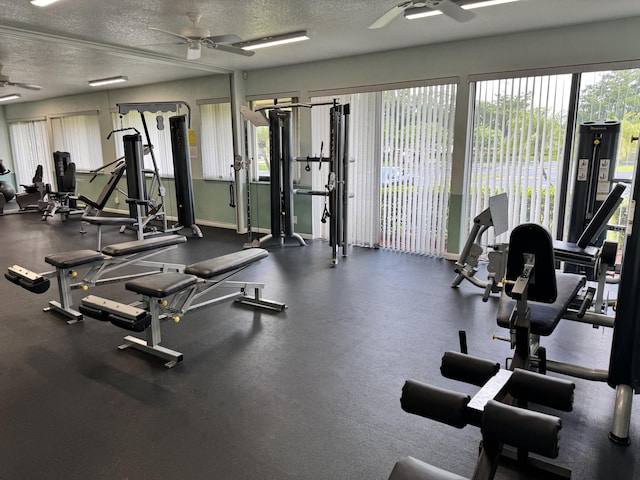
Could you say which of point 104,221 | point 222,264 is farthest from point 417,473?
point 104,221

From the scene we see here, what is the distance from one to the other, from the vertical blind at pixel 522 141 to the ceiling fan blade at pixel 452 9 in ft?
5.53

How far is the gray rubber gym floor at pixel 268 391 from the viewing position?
6.07 feet

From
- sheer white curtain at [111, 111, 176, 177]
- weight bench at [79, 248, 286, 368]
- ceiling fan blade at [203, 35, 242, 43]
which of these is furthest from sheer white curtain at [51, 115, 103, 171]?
weight bench at [79, 248, 286, 368]

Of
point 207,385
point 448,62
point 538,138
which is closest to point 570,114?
point 538,138

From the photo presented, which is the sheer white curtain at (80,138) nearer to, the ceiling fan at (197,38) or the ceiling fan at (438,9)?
the ceiling fan at (197,38)

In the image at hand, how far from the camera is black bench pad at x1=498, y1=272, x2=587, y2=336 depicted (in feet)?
6.66

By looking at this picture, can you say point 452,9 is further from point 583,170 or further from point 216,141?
point 216,141

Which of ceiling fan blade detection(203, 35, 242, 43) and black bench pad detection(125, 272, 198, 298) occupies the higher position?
ceiling fan blade detection(203, 35, 242, 43)

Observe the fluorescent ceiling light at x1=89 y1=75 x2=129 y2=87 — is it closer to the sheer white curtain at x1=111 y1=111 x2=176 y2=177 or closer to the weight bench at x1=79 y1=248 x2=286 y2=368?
the sheer white curtain at x1=111 y1=111 x2=176 y2=177

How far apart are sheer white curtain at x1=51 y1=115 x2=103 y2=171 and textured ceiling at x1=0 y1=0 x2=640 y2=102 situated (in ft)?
10.2

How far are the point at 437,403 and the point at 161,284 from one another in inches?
76.6

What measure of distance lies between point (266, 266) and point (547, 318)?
3251 mm

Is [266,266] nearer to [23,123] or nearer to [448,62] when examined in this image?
[448,62]

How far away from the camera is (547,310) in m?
2.18
